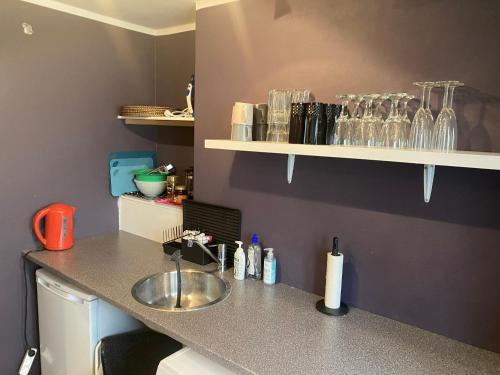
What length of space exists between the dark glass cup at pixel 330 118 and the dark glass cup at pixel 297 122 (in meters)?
0.09

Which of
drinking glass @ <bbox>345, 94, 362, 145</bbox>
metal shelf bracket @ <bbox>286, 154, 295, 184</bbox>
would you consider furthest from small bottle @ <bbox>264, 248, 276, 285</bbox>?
drinking glass @ <bbox>345, 94, 362, 145</bbox>

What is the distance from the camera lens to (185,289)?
6.25 feet

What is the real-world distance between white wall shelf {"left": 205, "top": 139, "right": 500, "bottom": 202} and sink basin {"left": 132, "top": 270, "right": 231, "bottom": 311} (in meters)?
0.68

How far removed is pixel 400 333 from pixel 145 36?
7.46ft

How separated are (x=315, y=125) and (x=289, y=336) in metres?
0.77

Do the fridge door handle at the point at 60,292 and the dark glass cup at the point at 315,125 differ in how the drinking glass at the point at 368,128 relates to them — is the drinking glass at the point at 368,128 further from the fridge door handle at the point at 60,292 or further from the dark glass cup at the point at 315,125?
the fridge door handle at the point at 60,292

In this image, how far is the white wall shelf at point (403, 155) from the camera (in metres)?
1.03

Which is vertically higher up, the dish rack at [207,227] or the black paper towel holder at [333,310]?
the dish rack at [207,227]

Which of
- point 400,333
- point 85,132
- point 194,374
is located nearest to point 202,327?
point 194,374

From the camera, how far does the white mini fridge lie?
1744 mm

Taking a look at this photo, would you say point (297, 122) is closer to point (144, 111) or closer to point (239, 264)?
point (239, 264)

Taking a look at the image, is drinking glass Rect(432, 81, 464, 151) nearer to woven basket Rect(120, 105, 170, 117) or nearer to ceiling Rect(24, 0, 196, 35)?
ceiling Rect(24, 0, 196, 35)

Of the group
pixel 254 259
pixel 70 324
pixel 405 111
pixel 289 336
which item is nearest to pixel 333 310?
pixel 289 336

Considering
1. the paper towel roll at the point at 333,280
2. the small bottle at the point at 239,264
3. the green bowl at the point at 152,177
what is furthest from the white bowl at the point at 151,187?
the paper towel roll at the point at 333,280
